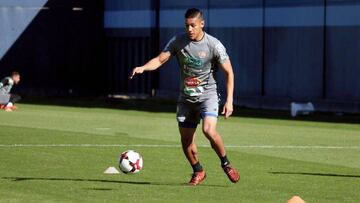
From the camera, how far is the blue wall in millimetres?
37469

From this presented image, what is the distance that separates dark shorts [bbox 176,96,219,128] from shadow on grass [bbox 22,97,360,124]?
16516 mm

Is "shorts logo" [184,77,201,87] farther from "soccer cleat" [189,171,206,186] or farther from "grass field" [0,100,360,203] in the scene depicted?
"grass field" [0,100,360,203]

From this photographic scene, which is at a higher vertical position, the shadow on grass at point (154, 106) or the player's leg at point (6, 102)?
the player's leg at point (6, 102)

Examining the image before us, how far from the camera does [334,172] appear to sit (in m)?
17.4

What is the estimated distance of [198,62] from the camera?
49.3 ft

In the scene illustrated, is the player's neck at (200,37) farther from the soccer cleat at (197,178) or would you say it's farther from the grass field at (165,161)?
the grass field at (165,161)

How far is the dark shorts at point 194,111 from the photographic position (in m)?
15.2

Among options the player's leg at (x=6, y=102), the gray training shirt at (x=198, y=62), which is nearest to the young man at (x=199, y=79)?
the gray training shirt at (x=198, y=62)

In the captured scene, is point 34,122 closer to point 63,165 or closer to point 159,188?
point 63,165

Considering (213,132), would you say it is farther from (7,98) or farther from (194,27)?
(7,98)

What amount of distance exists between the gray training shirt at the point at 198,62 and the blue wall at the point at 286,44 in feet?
70.6

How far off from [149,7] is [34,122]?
57.6ft

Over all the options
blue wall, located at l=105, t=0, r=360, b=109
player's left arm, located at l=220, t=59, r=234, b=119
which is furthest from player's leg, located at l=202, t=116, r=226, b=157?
blue wall, located at l=105, t=0, r=360, b=109

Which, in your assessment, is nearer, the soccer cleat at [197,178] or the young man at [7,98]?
the soccer cleat at [197,178]
